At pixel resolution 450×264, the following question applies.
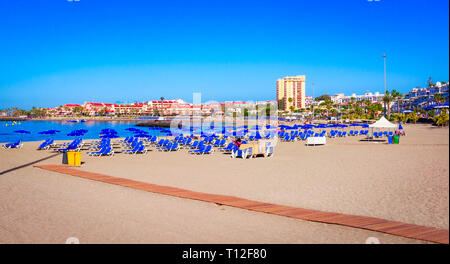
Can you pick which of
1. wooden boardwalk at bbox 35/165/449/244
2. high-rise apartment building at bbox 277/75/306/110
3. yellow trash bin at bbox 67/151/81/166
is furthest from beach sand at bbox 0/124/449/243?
high-rise apartment building at bbox 277/75/306/110

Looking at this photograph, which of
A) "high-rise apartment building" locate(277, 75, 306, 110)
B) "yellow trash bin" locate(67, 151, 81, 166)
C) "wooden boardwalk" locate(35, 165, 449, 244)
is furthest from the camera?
"high-rise apartment building" locate(277, 75, 306, 110)

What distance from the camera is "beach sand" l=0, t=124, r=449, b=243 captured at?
11.9ft

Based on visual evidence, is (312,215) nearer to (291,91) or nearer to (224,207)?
(224,207)

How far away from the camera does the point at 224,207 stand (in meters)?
4.95

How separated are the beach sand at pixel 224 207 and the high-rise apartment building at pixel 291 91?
113272 mm

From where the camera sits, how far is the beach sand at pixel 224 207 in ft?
11.9

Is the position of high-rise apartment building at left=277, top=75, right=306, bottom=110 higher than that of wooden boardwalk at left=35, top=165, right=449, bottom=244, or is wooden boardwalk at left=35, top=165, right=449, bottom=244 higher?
high-rise apartment building at left=277, top=75, right=306, bottom=110

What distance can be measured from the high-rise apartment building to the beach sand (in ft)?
372

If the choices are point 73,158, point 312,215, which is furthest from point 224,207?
point 73,158

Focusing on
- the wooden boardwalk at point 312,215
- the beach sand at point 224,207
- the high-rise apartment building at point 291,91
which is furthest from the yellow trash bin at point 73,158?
the high-rise apartment building at point 291,91

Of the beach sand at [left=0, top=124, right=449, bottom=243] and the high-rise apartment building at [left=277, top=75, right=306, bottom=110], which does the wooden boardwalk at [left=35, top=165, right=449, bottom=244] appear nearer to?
the beach sand at [left=0, top=124, right=449, bottom=243]

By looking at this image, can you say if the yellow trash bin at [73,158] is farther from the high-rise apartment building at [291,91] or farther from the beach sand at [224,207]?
the high-rise apartment building at [291,91]

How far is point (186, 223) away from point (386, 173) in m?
5.29

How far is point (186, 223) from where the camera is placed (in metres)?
4.18
